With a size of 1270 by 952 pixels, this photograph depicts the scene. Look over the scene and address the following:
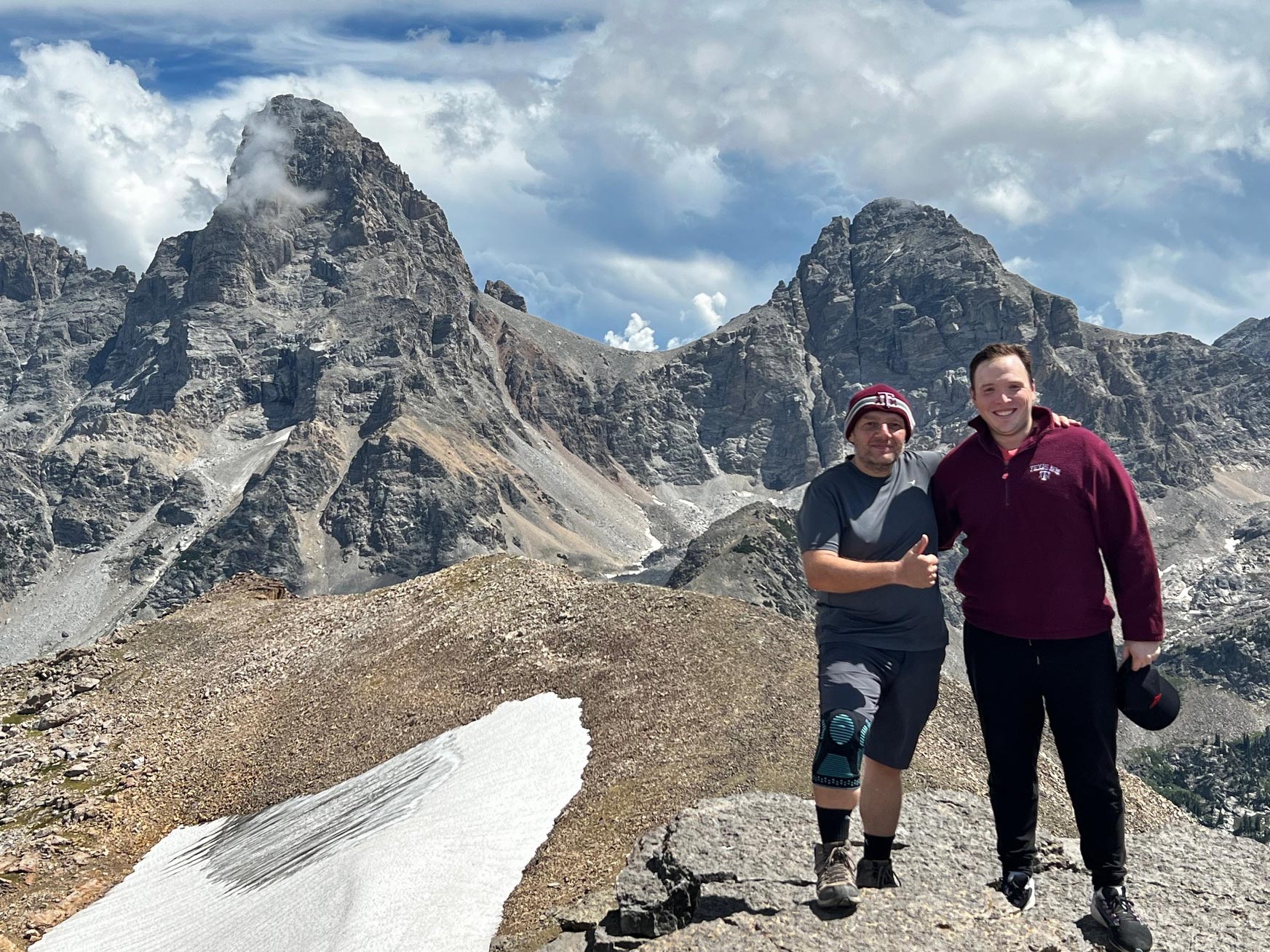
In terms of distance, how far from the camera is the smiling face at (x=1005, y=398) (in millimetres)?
8086

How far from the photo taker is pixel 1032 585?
25.6 ft

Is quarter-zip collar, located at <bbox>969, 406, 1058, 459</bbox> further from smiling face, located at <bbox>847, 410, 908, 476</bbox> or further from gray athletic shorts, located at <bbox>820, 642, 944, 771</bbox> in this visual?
gray athletic shorts, located at <bbox>820, 642, 944, 771</bbox>

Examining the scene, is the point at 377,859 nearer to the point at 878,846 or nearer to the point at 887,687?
the point at 878,846

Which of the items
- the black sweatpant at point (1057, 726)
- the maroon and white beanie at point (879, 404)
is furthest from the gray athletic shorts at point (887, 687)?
the maroon and white beanie at point (879, 404)

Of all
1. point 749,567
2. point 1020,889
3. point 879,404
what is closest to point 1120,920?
point 1020,889

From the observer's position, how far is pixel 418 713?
23.2m

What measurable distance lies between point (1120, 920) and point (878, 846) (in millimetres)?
1929

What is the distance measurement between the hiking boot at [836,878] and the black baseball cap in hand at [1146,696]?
2503mm

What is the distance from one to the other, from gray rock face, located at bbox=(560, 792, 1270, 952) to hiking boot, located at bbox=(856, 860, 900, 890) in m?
0.18

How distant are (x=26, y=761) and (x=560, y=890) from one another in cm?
2010

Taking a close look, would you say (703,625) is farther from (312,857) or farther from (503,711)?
(312,857)

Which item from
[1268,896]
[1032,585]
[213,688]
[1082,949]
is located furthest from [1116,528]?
[213,688]

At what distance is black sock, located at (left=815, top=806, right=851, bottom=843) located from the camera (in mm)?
7941

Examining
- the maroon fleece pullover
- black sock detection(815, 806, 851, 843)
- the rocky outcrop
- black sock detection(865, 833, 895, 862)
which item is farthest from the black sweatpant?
the rocky outcrop
